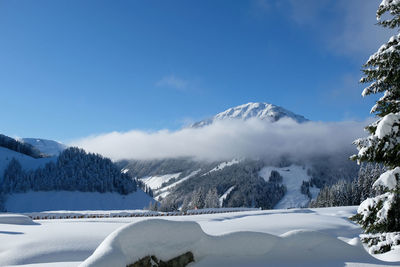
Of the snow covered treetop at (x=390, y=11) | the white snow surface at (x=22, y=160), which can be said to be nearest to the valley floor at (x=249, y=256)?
the snow covered treetop at (x=390, y=11)

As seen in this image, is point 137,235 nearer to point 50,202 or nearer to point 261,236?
point 261,236

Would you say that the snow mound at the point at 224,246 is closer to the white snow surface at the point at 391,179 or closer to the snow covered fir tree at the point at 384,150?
the snow covered fir tree at the point at 384,150

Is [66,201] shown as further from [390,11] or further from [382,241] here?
[390,11]

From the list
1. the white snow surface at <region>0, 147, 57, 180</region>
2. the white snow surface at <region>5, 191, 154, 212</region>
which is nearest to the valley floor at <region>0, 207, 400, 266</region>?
the white snow surface at <region>5, 191, 154, 212</region>

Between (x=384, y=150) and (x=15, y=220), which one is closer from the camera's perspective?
(x=384, y=150)

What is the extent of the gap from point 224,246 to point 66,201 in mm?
99813

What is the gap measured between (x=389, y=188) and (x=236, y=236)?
4.22 metres

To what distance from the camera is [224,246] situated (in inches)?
287

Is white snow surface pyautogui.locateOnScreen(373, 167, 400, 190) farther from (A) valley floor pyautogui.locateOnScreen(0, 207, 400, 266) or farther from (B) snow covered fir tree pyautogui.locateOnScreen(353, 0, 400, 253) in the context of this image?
(A) valley floor pyautogui.locateOnScreen(0, 207, 400, 266)

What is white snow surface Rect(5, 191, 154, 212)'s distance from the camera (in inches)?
3538

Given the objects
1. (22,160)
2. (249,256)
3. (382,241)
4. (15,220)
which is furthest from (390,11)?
(22,160)

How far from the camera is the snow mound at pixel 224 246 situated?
19.9ft

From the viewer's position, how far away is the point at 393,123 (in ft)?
22.9

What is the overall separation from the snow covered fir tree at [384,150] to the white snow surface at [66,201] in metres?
97.2
